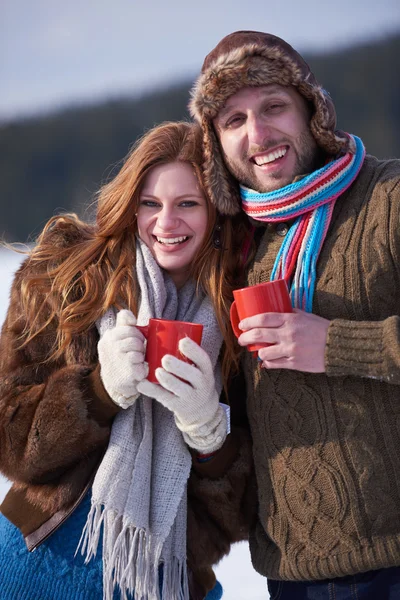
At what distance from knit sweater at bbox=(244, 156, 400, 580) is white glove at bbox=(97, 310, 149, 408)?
0.42 metres

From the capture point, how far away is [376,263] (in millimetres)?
2004

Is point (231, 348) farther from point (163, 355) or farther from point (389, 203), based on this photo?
point (389, 203)

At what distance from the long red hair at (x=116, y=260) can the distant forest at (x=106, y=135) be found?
809 cm

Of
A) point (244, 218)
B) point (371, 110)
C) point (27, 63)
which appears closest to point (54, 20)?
point (27, 63)

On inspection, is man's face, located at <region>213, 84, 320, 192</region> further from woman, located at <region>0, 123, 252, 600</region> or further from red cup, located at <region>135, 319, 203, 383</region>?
red cup, located at <region>135, 319, 203, 383</region>

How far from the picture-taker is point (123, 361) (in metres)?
1.94

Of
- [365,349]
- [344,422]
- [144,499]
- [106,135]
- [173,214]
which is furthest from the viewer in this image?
[106,135]

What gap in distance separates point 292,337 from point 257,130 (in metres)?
0.71

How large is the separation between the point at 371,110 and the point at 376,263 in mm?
9165

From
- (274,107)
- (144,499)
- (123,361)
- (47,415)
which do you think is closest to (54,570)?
(144,499)

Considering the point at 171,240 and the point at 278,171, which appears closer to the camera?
the point at 278,171

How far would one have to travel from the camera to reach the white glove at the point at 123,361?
1934 mm

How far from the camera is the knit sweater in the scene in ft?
6.27

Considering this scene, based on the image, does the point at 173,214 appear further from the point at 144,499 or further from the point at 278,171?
the point at 144,499
